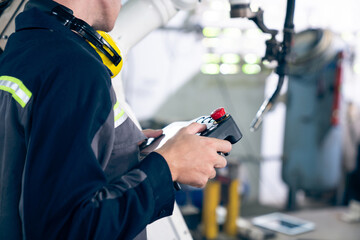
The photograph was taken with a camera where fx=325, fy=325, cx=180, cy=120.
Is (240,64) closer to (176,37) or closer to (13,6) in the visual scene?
(176,37)

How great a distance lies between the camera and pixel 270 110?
343 cm

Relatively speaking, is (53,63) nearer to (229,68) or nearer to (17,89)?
(17,89)

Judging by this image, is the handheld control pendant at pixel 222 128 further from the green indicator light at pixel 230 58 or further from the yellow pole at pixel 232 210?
the green indicator light at pixel 230 58

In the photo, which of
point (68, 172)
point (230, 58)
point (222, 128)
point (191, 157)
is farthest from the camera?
point (230, 58)

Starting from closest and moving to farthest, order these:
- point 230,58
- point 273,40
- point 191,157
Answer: point 191,157, point 273,40, point 230,58

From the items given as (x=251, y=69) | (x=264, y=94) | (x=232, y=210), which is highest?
(x=251, y=69)

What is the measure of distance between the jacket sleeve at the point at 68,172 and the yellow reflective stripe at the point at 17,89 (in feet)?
0.07

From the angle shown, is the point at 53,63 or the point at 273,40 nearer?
the point at 53,63

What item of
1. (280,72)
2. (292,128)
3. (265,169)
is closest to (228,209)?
(292,128)

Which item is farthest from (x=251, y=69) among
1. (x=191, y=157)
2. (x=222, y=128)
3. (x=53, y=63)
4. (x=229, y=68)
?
(x=53, y=63)

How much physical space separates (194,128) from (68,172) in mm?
329

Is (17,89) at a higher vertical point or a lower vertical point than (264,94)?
higher

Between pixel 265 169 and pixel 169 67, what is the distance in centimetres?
221

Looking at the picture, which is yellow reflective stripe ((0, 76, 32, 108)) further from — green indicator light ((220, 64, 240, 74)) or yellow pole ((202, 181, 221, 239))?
green indicator light ((220, 64, 240, 74))
